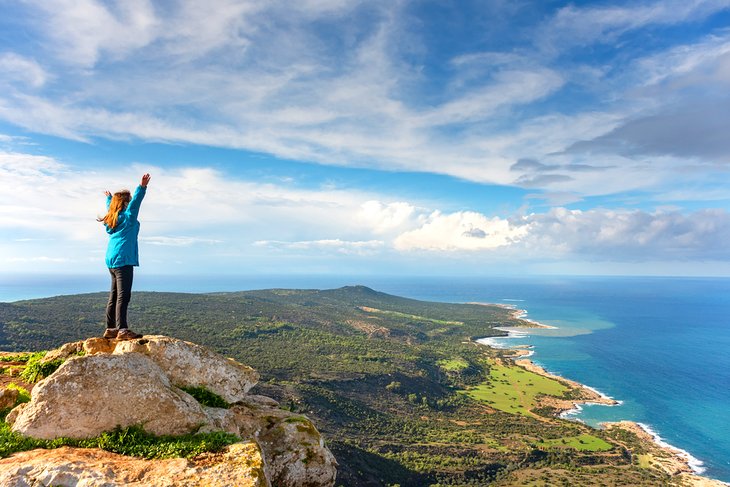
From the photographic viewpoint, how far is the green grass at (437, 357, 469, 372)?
491 feet

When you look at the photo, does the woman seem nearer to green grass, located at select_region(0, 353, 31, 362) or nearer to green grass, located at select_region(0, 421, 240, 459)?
green grass, located at select_region(0, 421, 240, 459)

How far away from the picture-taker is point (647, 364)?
16788 cm

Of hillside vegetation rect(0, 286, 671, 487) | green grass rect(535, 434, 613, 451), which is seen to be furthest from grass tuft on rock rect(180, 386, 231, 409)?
green grass rect(535, 434, 613, 451)

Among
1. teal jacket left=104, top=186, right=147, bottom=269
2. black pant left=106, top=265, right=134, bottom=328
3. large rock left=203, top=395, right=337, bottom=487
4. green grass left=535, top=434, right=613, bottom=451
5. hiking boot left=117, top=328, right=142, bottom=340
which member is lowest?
green grass left=535, top=434, right=613, bottom=451

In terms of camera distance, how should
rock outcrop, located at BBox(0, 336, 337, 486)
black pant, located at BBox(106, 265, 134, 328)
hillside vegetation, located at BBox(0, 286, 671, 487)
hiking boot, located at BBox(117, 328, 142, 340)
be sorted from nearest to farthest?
rock outcrop, located at BBox(0, 336, 337, 486), black pant, located at BBox(106, 265, 134, 328), hiking boot, located at BBox(117, 328, 142, 340), hillside vegetation, located at BBox(0, 286, 671, 487)

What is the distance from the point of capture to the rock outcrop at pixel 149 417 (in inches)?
345

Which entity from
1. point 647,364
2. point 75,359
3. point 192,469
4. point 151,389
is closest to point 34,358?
point 75,359

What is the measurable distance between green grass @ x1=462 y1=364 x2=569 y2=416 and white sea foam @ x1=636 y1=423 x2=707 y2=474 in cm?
2624

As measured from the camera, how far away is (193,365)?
14.2 metres

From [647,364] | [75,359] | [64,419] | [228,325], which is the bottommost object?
[647,364]

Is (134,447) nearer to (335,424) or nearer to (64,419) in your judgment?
(64,419)

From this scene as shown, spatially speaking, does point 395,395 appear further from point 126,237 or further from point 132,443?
point 132,443

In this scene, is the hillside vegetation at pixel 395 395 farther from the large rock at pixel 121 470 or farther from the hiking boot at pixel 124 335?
the large rock at pixel 121 470

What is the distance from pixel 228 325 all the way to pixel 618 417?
136 m
